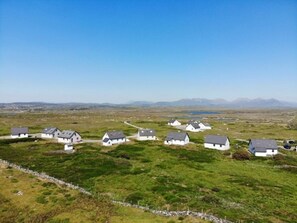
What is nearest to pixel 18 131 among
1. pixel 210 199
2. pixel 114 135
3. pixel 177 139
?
pixel 114 135

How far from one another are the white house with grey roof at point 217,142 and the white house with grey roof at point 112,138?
3102 cm

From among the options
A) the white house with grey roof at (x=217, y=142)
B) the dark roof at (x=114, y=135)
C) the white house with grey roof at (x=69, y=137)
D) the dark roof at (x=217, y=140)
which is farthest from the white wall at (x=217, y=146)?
the white house with grey roof at (x=69, y=137)

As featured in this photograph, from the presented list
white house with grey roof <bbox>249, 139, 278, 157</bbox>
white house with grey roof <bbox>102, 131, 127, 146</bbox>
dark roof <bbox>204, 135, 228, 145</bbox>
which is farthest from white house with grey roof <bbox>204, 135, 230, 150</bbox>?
white house with grey roof <bbox>102, 131, 127, 146</bbox>

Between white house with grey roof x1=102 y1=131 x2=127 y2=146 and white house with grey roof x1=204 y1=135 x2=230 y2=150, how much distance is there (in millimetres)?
31017

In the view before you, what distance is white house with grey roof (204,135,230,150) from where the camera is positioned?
90.9m

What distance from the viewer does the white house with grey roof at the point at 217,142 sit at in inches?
3580

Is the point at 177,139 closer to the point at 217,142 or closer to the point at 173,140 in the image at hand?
the point at 173,140

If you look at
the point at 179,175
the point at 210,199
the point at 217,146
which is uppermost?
the point at 217,146

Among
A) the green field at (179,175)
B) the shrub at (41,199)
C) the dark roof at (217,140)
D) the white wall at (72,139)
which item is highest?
the dark roof at (217,140)

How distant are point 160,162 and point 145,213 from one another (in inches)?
1296

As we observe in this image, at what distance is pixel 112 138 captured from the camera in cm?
9562

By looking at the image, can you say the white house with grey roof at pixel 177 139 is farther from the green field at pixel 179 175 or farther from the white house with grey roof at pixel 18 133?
the white house with grey roof at pixel 18 133

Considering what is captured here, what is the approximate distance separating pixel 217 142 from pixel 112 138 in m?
36.6

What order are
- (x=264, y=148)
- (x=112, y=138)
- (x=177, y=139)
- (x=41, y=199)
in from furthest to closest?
(x=177, y=139)
(x=112, y=138)
(x=264, y=148)
(x=41, y=199)
